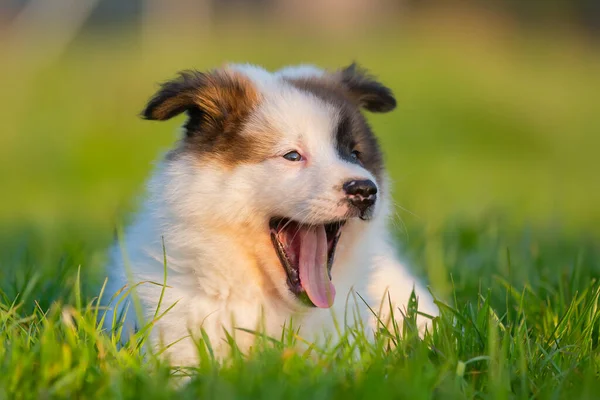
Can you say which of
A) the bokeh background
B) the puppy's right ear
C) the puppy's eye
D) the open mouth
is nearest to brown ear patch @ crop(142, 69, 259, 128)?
the puppy's right ear

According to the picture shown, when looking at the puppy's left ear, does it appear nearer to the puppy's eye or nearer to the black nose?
the puppy's eye

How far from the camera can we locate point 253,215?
12.8ft

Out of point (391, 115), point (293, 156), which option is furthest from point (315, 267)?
point (391, 115)

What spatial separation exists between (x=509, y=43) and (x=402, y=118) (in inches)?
204

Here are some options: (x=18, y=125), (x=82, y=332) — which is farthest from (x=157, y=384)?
(x=18, y=125)

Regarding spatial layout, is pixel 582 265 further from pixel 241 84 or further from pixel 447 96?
pixel 447 96

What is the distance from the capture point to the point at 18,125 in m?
13.6

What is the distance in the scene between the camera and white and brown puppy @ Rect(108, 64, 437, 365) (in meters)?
3.83

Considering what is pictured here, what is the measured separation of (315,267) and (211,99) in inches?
35.8

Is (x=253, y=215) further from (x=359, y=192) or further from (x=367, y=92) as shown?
(x=367, y=92)

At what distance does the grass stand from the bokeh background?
0.04m

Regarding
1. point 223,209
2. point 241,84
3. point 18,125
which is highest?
point 241,84

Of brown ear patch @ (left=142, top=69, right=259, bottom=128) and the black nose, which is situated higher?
brown ear patch @ (left=142, top=69, right=259, bottom=128)

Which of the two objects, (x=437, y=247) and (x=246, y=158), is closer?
(x=246, y=158)
